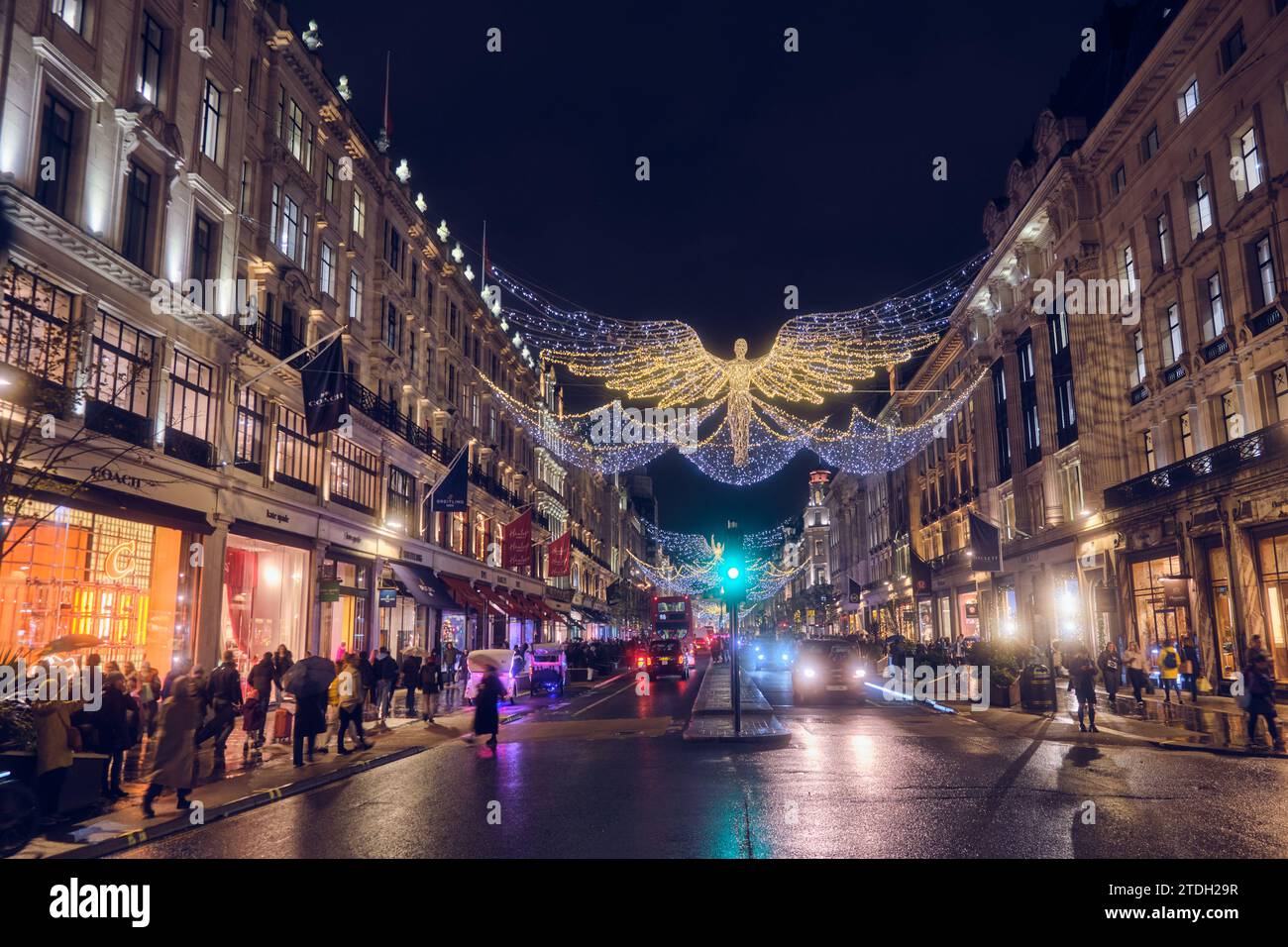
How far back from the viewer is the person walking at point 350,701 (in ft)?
57.4

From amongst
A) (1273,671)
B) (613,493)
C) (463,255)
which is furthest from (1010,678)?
(613,493)

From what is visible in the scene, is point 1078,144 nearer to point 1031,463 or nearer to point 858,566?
point 1031,463

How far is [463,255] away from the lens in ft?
154

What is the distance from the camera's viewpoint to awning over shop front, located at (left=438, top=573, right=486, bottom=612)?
39344mm

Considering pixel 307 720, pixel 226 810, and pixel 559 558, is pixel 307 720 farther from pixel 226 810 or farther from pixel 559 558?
pixel 559 558

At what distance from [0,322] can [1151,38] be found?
36.6 m

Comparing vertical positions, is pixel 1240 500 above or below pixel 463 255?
below

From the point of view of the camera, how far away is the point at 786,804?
1086 centimetres

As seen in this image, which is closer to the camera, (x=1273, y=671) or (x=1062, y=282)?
(x=1273, y=671)

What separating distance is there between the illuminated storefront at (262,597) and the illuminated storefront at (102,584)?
2.27m

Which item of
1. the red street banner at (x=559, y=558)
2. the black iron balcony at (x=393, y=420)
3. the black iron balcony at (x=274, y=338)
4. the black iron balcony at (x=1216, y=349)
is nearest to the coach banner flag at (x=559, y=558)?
the red street banner at (x=559, y=558)

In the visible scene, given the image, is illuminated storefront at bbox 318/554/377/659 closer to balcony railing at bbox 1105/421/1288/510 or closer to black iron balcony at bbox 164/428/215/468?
black iron balcony at bbox 164/428/215/468

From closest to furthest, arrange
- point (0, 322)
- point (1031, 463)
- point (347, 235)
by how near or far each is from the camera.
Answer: point (0, 322), point (347, 235), point (1031, 463)
